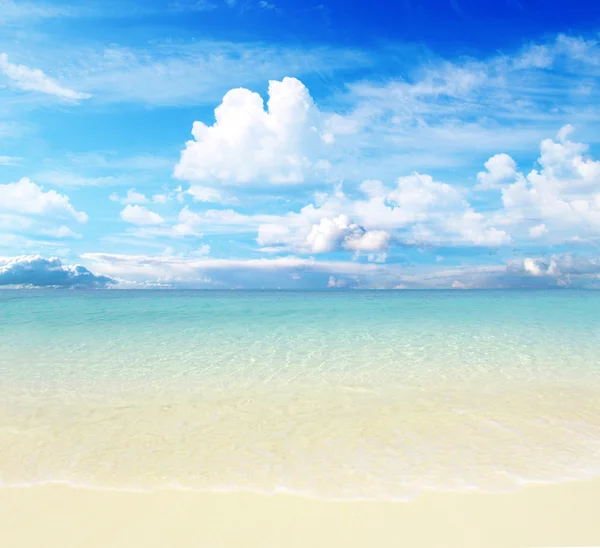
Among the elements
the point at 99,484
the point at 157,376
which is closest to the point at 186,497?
the point at 99,484

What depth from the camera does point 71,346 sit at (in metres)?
16.2

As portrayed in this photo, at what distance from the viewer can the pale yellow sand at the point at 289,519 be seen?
14.9 ft

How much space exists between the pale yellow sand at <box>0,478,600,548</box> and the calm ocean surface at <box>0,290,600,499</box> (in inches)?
11.5

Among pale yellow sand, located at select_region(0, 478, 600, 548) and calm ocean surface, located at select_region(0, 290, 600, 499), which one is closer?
pale yellow sand, located at select_region(0, 478, 600, 548)

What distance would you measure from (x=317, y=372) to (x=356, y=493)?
21.3 feet

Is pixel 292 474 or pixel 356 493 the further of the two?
pixel 292 474

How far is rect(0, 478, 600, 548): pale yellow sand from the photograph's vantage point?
454 centimetres

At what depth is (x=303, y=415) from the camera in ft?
27.5

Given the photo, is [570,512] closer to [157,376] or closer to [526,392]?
[526,392]

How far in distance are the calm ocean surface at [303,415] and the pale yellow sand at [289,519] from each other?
29 centimetres

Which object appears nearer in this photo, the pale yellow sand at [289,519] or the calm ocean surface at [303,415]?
the pale yellow sand at [289,519]

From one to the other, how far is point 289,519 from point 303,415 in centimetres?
348

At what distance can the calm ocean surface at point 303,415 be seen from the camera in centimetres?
600

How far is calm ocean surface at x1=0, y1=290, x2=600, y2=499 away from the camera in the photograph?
19.7ft
